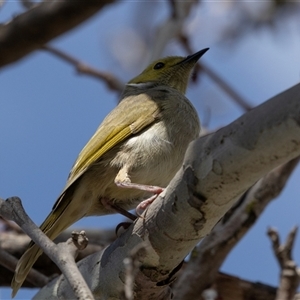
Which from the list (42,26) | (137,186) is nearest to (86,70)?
(42,26)

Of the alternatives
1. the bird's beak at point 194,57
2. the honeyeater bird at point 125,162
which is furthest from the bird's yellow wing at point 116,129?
the bird's beak at point 194,57

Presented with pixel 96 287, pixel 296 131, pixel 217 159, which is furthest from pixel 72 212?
pixel 296 131

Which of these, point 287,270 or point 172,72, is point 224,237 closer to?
point 172,72

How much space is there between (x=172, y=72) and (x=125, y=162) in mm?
2051

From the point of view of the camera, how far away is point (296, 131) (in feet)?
9.44

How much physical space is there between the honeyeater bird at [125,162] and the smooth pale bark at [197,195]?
0.91 metres

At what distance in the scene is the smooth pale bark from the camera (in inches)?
116

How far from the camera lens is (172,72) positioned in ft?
22.7

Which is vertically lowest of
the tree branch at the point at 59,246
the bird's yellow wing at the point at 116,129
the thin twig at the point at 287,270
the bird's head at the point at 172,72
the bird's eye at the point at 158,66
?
the thin twig at the point at 287,270

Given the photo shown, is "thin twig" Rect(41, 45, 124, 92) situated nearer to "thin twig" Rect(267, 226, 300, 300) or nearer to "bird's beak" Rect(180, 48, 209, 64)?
"bird's beak" Rect(180, 48, 209, 64)

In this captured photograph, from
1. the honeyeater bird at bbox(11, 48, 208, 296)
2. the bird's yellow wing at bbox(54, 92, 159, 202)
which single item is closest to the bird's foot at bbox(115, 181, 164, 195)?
the honeyeater bird at bbox(11, 48, 208, 296)

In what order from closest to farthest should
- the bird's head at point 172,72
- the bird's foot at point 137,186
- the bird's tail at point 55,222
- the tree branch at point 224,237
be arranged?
the bird's tail at point 55,222
the bird's foot at point 137,186
the tree branch at point 224,237
the bird's head at point 172,72

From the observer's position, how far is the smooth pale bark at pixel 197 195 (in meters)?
2.95

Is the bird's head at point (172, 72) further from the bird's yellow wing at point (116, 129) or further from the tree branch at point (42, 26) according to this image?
the tree branch at point (42, 26)
